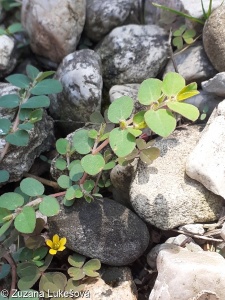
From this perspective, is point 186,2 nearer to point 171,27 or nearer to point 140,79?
point 171,27

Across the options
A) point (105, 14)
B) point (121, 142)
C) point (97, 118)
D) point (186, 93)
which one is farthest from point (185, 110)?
point (105, 14)

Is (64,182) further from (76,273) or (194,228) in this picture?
(194,228)

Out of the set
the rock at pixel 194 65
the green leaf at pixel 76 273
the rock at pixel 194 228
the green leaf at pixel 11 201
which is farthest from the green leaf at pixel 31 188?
the rock at pixel 194 65

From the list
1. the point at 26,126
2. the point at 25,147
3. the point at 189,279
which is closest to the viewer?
the point at 189,279

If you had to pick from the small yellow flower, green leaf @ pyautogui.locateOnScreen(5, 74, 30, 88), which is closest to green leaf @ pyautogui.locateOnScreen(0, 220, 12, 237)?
the small yellow flower

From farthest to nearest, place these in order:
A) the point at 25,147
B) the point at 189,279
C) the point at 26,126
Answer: the point at 25,147, the point at 26,126, the point at 189,279

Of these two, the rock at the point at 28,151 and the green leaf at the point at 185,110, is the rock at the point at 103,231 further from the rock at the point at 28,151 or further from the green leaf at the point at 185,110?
the green leaf at the point at 185,110
